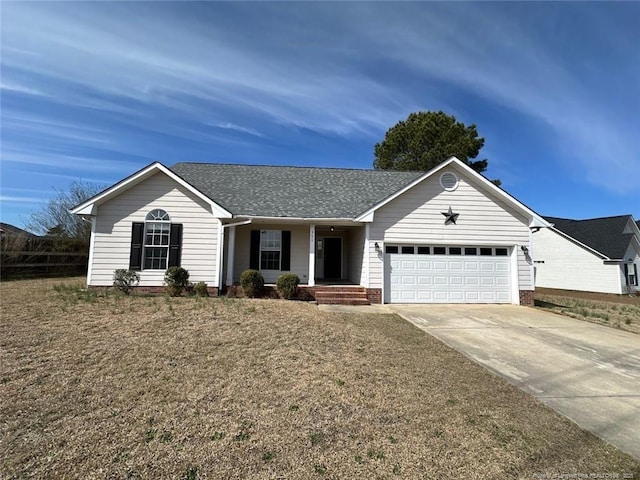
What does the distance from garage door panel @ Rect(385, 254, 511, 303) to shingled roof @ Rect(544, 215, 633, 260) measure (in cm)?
1459

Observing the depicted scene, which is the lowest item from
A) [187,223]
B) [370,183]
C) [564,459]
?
[564,459]

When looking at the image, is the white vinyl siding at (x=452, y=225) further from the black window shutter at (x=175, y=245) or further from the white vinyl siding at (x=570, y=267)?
the white vinyl siding at (x=570, y=267)

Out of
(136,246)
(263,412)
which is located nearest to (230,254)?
(136,246)

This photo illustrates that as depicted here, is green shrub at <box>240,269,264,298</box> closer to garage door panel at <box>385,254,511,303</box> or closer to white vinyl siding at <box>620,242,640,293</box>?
garage door panel at <box>385,254,511,303</box>

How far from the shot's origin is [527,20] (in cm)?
1057

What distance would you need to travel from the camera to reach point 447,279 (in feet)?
43.2

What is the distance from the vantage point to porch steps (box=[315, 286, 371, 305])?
40.7ft

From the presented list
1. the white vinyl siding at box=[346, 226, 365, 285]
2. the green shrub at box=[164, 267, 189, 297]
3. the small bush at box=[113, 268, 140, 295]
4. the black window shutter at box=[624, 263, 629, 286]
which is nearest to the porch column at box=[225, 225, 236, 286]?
the green shrub at box=[164, 267, 189, 297]

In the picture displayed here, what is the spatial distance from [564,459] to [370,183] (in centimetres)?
1452

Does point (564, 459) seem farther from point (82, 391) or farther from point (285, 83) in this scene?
point (285, 83)

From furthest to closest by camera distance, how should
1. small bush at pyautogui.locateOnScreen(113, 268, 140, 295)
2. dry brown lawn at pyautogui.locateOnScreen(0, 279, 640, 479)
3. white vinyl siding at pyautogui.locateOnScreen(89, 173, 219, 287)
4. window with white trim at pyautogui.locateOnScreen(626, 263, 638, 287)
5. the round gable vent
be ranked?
window with white trim at pyautogui.locateOnScreen(626, 263, 638, 287), the round gable vent, white vinyl siding at pyautogui.locateOnScreen(89, 173, 219, 287), small bush at pyautogui.locateOnScreen(113, 268, 140, 295), dry brown lawn at pyautogui.locateOnScreen(0, 279, 640, 479)

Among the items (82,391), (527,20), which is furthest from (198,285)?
(527,20)

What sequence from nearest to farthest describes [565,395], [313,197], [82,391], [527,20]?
[82,391]
[565,395]
[527,20]
[313,197]

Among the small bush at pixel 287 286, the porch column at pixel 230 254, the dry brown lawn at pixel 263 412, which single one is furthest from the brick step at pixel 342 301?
the dry brown lawn at pixel 263 412
